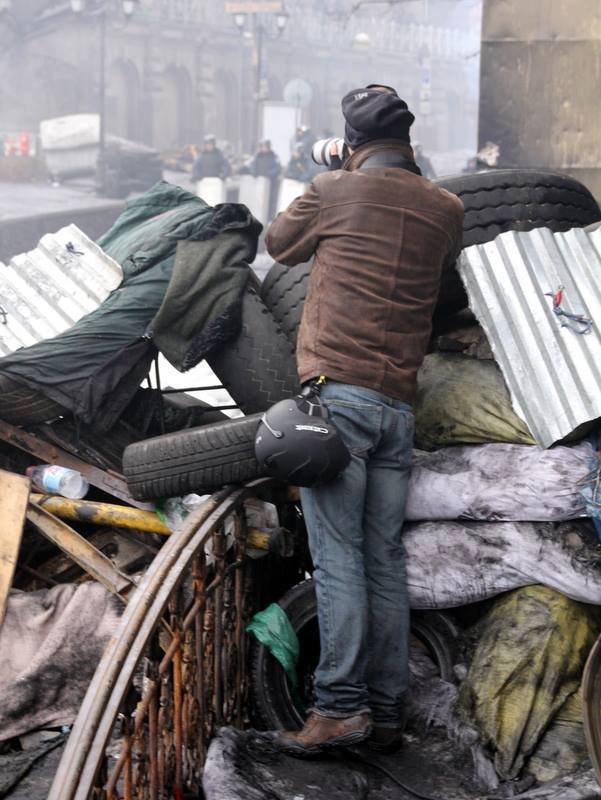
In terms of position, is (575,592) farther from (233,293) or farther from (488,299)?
(233,293)

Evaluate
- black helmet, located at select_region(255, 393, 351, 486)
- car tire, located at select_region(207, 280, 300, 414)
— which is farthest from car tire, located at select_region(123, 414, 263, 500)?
car tire, located at select_region(207, 280, 300, 414)

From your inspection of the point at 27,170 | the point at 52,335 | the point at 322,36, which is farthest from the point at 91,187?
the point at 322,36

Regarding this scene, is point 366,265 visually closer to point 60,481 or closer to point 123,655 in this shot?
point 123,655

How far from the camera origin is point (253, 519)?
12.6 feet

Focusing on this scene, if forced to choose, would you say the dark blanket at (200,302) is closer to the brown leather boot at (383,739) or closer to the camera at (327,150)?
the camera at (327,150)

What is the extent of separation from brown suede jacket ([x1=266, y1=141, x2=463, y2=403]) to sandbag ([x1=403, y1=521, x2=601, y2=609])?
516 mm

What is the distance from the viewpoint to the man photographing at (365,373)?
334 centimetres

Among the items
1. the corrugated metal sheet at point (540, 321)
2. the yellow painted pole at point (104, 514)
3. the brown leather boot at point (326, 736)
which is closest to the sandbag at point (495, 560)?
the corrugated metal sheet at point (540, 321)

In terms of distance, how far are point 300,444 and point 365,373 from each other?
1.15 feet

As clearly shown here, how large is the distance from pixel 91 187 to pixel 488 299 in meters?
26.2

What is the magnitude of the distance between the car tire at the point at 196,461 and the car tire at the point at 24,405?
0.56 metres

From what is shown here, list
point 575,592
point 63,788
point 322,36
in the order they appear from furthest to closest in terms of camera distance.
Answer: point 322,36 → point 575,592 → point 63,788

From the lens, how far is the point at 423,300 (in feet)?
11.6

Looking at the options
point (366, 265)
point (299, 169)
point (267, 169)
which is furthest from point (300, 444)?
point (299, 169)
